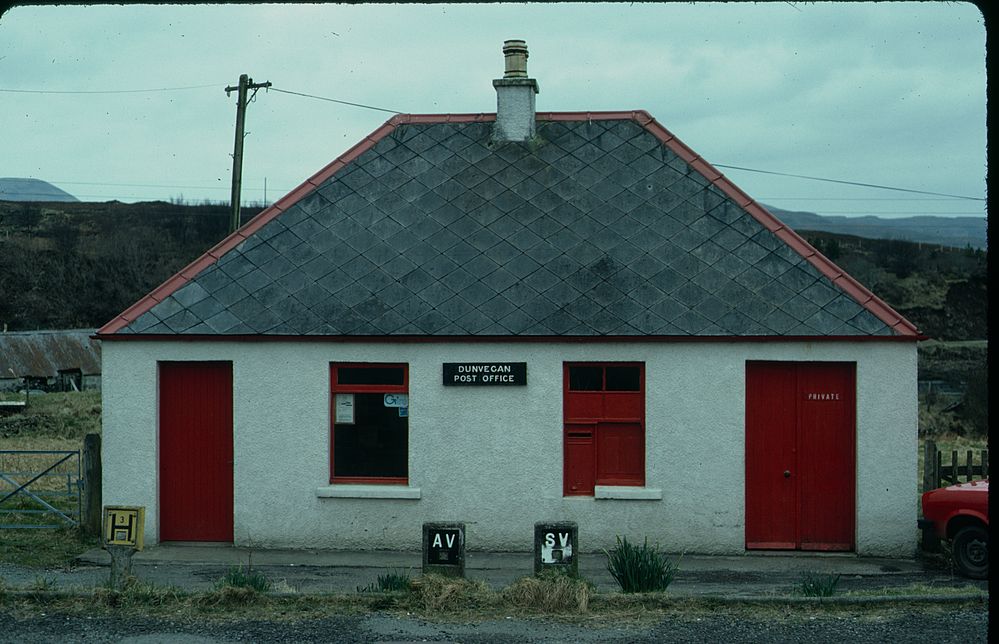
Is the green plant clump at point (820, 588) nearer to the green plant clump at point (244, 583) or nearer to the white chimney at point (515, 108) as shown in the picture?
the green plant clump at point (244, 583)

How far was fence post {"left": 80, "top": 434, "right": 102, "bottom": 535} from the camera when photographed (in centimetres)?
1503

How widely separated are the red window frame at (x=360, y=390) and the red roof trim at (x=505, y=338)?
0.37 meters

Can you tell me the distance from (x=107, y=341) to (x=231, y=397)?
1.82 meters

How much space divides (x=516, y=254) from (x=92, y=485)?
6.72 m

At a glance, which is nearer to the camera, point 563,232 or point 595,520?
point 595,520

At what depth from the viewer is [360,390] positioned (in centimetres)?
1477

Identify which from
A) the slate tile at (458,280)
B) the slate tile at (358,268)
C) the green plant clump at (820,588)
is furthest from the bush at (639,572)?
the slate tile at (358,268)

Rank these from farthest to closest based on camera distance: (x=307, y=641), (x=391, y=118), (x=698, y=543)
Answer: (x=391, y=118)
(x=698, y=543)
(x=307, y=641)

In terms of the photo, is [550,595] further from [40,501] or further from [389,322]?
[40,501]

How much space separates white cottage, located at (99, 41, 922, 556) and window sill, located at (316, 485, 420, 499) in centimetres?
3

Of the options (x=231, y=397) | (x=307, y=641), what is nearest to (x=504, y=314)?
(x=231, y=397)

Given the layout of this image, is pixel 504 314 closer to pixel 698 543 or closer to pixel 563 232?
pixel 563 232

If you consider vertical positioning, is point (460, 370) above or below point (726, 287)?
below

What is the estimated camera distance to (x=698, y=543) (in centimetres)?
1434
